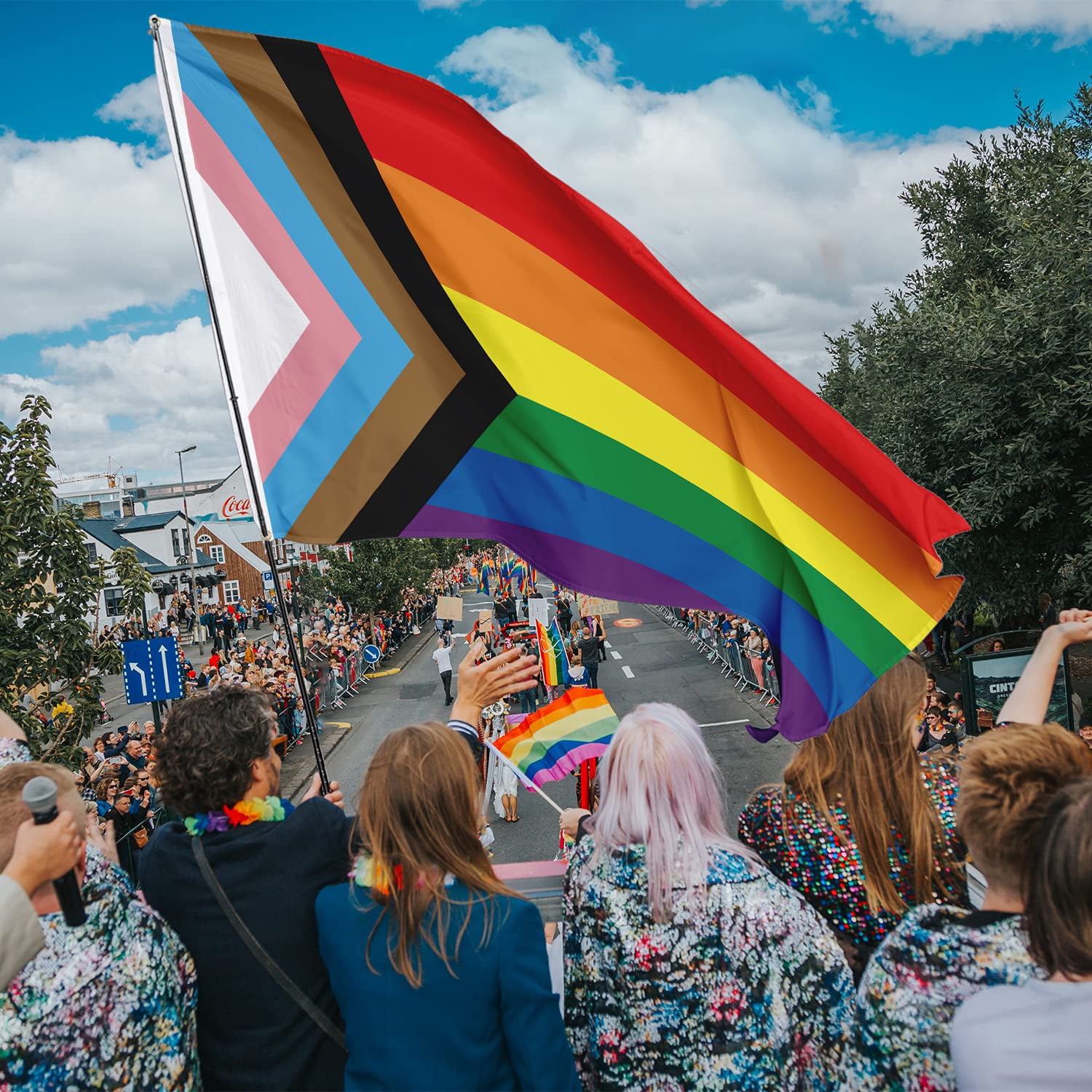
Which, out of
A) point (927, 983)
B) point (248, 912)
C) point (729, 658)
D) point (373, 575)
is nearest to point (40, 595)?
point (248, 912)

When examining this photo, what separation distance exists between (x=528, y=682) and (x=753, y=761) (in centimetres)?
1180

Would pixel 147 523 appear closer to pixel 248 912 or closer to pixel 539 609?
pixel 539 609

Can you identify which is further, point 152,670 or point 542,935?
point 152,670

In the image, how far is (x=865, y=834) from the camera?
232 centimetres

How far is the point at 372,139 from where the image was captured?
321cm

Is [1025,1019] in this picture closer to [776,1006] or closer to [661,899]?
[776,1006]

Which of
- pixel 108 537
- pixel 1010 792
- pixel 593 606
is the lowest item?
pixel 1010 792

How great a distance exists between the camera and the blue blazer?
6.22 feet

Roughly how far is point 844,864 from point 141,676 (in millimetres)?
10983

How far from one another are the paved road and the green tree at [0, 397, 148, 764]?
3228 mm

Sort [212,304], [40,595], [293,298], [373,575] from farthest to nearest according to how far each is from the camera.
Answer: [373,575] < [40,595] < [293,298] < [212,304]

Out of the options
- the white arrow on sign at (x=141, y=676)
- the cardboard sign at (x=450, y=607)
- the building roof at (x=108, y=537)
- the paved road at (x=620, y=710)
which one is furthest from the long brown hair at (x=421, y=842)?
the building roof at (x=108, y=537)

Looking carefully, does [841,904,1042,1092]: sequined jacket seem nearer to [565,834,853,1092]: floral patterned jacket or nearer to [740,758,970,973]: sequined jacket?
[565,834,853,1092]: floral patterned jacket

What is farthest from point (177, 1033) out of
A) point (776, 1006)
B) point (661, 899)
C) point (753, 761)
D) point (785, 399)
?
point (753, 761)
